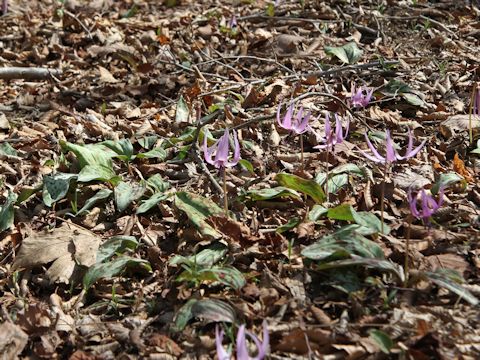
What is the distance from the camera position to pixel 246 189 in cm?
255

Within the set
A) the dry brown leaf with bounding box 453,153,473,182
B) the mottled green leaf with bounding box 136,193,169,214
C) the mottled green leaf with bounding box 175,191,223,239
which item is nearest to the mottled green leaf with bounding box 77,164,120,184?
the mottled green leaf with bounding box 136,193,169,214

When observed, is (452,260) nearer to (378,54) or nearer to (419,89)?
(419,89)

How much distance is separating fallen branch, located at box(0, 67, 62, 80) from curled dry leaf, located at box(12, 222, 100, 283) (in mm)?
1678

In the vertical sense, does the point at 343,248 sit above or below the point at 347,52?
below

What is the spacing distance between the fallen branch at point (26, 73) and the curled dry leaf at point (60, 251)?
1.68 meters

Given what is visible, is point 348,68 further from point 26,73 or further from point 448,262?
point 26,73

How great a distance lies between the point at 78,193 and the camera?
8.61 feet

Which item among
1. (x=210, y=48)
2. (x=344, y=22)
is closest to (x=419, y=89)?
(x=344, y=22)

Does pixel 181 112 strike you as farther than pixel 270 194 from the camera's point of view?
Yes

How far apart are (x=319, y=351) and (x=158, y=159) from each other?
1425 millimetres

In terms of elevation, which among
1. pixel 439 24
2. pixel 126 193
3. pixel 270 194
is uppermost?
pixel 439 24

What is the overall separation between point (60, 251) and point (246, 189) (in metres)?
0.80

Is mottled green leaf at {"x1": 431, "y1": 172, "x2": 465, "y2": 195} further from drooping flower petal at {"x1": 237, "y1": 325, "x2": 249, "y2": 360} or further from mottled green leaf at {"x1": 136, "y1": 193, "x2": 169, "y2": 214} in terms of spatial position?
drooping flower petal at {"x1": 237, "y1": 325, "x2": 249, "y2": 360}

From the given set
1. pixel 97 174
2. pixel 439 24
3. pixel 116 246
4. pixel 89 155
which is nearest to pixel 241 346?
pixel 116 246
